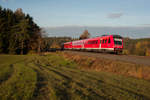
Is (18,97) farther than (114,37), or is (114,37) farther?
(114,37)

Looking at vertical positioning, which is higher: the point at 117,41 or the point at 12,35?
the point at 12,35

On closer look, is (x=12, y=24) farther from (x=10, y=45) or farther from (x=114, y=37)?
(x=114, y=37)

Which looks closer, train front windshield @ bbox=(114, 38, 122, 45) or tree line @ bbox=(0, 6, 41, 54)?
train front windshield @ bbox=(114, 38, 122, 45)

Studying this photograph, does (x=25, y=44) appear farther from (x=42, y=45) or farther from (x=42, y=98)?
(x=42, y=98)

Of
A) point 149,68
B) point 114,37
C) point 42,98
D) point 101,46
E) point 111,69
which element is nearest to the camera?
point 42,98

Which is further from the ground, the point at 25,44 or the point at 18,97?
the point at 25,44

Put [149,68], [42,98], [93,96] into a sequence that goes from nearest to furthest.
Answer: [42,98]
[93,96]
[149,68]

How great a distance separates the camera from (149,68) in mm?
9383

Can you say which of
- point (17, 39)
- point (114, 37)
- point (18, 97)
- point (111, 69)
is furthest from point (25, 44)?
point (18, 97)

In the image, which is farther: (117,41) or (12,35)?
(12,35)

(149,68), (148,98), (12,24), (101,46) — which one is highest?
(12,24)

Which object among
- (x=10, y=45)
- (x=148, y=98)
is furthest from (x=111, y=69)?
(x=10, y=45)

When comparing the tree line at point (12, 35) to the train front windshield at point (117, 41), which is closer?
the train front windshield at point (117, 41)

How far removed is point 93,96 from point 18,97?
9.20 feet
